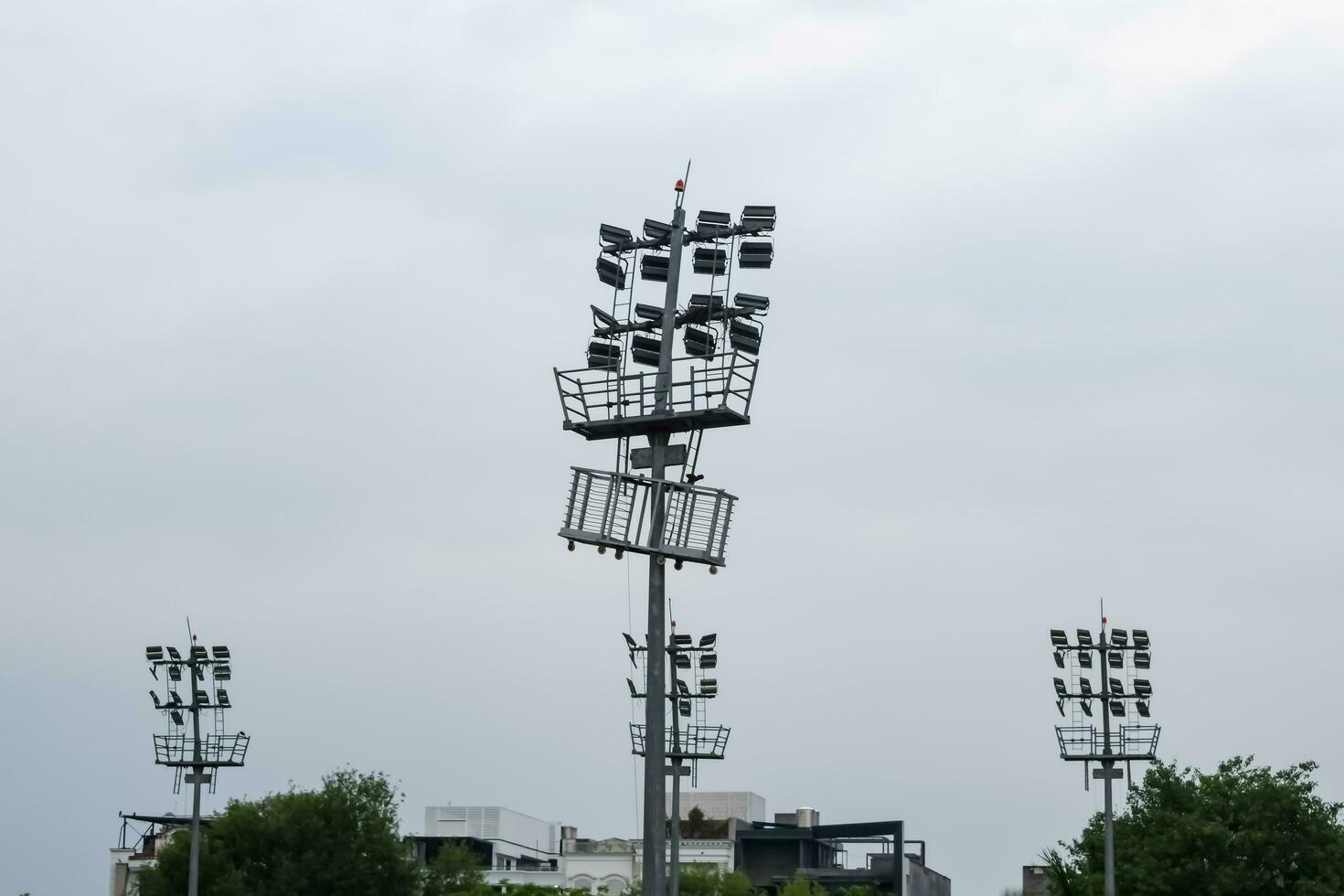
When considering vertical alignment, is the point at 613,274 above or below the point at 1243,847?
above

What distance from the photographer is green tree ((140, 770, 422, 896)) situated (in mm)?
69125

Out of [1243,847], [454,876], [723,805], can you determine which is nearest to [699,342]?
[1243,847]

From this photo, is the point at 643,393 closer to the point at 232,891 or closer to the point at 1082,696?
the point at 1082,696

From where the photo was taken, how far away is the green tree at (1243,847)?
6062 centimetres

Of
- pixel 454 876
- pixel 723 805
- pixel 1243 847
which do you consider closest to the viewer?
pixel 1243 847

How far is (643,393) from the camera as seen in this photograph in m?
29.0

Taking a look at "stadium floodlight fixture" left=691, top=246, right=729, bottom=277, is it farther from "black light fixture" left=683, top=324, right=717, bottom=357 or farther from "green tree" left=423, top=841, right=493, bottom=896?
"green tree" left=423, top=841, right=493, bottom=896

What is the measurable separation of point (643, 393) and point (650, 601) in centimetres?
340

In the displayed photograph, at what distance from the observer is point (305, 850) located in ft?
229

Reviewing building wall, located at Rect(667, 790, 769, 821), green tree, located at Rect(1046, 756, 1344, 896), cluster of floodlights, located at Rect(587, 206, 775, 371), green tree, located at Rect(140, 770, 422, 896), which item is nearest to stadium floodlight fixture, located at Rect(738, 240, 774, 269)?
cluster of floodlights, located at Rect(587, 206, 775, 371)

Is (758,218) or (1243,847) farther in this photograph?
(1243,847)

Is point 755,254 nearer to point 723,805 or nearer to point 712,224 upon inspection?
point 712,224

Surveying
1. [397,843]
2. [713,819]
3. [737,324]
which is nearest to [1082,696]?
[737,324]

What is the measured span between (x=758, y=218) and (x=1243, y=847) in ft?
134
